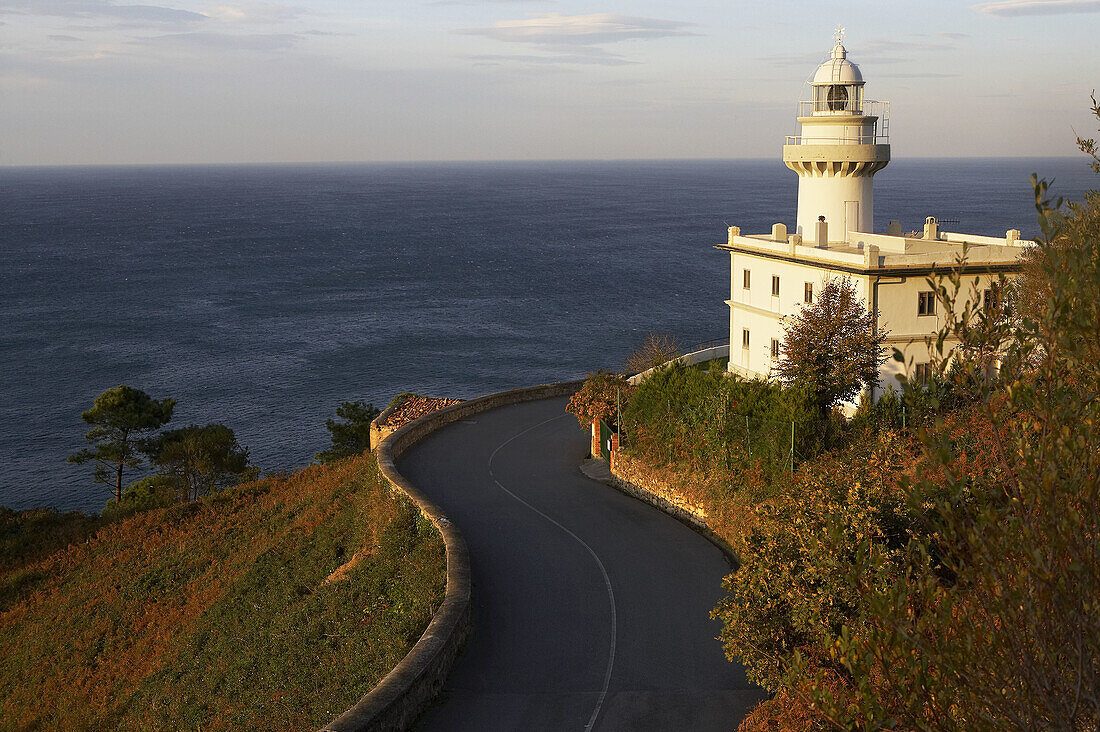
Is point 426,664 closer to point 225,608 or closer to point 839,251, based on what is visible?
point 225,608

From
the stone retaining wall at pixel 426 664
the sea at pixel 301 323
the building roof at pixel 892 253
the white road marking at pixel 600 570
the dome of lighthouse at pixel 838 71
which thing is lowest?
the sea at pixel 301 323

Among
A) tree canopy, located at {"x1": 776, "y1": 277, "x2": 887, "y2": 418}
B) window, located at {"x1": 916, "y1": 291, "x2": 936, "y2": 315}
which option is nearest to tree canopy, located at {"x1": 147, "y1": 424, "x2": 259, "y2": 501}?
tree canopy, located at {"x1": 776, "y1": 277, "x2": 887, "y2": 418}

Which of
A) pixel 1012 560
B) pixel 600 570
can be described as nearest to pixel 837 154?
pixel 600 570

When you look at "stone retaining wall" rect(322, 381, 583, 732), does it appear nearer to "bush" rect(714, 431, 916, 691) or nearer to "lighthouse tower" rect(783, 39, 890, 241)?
"bush" rect(714, 431, 916, 691)

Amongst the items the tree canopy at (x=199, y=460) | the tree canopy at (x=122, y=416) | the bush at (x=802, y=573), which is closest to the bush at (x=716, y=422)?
the bush at (x=802, y=573)

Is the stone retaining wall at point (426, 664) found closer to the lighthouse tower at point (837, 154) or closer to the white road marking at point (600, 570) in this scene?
the white road marking at point (600, 570)

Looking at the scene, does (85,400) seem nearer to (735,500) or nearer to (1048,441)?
(735,500)
